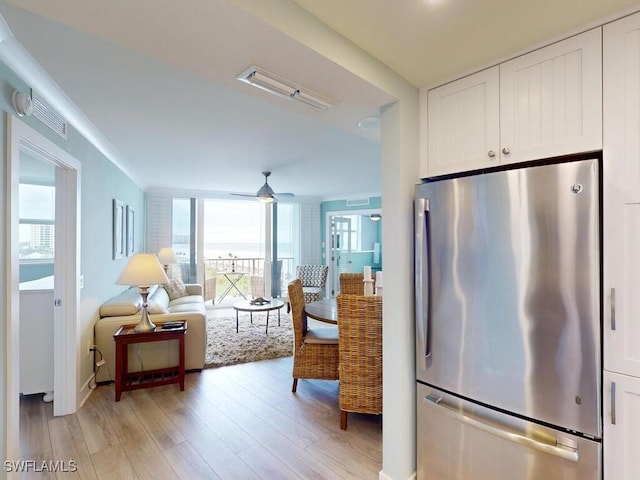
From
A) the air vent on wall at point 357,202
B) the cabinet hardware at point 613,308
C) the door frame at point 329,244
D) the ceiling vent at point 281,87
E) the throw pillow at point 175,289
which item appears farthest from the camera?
the door frame at point 329,244

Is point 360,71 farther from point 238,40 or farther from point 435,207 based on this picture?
point 435,207

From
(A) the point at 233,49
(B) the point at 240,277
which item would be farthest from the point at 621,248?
(B) the point at 240,277

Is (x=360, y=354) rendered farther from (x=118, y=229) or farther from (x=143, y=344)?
(x=118, y=229)

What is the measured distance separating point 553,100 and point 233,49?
1.42 meters

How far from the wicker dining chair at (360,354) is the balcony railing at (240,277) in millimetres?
5035

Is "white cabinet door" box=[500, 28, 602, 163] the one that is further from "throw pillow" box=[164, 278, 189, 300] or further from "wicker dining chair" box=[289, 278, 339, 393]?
"throw pillow" box=[164, 278, 189, 300]

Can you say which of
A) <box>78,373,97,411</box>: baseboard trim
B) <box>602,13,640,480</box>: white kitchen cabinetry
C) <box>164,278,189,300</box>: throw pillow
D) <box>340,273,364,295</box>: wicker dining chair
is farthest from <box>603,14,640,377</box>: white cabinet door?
<box>164,278,189,300</box>: throw pillow

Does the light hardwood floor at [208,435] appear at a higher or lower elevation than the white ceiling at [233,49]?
lower

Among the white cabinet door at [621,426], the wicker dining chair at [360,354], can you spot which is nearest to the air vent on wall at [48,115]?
the wicker dining chair at [360,354]

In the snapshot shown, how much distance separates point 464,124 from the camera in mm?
1756

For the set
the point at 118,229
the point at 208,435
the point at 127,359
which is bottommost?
the point at 208,435

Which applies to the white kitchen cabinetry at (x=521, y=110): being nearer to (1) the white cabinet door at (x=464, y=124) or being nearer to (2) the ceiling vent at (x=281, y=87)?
(1) the white cabinet door at (x=464, y=124)

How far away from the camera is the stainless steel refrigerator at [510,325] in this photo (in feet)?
4.39

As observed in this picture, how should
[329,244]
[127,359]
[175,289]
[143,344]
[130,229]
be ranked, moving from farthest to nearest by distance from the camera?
1. [329,244]
2. [175,289]
3. [130,229]
4. [143,344]
5. [127,359]
